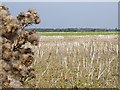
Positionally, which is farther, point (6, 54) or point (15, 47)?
point (15, 47)

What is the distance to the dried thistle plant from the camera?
252 inches

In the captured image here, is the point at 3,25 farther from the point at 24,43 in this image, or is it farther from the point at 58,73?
the point at 58,73

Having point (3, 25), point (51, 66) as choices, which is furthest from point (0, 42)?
point (51, 66)

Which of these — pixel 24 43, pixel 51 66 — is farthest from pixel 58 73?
pixel 24 43

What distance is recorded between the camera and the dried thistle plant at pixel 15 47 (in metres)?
6.41

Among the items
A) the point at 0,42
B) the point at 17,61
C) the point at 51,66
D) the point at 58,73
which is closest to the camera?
the point at 0,42

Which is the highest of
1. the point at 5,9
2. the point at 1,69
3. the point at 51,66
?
the point at 5,9

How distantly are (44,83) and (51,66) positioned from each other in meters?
5.61

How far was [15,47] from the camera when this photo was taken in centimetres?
714

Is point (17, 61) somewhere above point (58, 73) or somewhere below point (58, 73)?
above

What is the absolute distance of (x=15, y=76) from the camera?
6.82 m

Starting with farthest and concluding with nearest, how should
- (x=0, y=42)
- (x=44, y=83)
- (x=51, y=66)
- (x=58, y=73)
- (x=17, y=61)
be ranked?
(x=51, y=66)
(x=58, y=73)
(x=44, y=83)
(x=17, y=61)
(x=0, y=42)

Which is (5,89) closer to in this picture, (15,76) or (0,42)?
(15,76)

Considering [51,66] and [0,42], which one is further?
[51,66]
